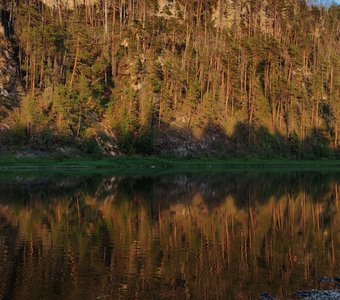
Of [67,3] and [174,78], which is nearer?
[174,78]

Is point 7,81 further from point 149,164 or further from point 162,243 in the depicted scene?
point 162,243

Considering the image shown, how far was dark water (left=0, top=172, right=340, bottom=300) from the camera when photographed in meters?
17.4

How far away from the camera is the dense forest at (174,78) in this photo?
84.2 meters

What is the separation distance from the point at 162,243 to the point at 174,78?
7537 centimetres

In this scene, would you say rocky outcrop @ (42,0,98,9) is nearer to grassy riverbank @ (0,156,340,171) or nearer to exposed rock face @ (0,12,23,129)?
exposed rock face @ (0,12,23,129)

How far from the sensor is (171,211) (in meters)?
36.3

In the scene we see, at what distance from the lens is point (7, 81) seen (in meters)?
85.9

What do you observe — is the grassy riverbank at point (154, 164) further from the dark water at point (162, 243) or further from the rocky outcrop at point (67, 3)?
the rocky outcrop at point (67, 3)

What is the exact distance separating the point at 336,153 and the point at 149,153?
46.3m

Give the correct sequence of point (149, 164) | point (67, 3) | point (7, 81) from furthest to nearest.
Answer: point (67, 3) < point (7, 81) < point (149, 164)

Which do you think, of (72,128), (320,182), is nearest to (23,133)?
(72,128)

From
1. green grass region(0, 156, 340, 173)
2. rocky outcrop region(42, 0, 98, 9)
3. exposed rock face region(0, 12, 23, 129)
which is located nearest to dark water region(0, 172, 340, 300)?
green grass region(0, 156, 340, 173)

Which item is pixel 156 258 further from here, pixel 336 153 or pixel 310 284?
pixel 336 153

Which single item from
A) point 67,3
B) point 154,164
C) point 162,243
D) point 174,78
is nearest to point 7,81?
point 154,164
